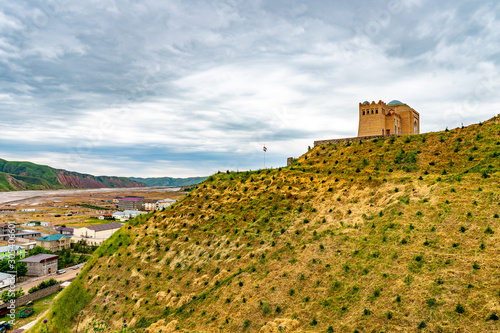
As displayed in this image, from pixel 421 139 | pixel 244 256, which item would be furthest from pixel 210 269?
pixel 421 139

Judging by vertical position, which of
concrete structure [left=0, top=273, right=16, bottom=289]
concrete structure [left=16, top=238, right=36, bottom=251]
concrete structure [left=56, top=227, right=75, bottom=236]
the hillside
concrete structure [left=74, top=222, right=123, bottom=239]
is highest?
the hillside

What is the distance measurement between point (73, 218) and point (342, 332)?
20084cm

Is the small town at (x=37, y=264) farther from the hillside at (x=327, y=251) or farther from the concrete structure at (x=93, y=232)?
the hillside at (x=327, y=251)

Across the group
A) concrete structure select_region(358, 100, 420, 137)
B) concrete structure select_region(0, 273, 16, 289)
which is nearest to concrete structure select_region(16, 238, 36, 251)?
concrete structure select_region(0, 273, 16, 289)

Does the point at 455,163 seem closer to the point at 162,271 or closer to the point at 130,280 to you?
the point at 162,271

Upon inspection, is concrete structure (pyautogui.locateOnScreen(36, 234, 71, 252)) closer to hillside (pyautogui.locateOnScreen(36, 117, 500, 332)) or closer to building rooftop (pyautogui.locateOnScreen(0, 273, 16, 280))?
building rooftop (pyautogui.locateOnScreen(0, 273, 16, 280))

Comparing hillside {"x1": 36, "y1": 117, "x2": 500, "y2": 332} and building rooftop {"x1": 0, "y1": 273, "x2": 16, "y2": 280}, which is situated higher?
hillside {"x1": 36, "y1": 117, "x2": 500, "y2": 332}

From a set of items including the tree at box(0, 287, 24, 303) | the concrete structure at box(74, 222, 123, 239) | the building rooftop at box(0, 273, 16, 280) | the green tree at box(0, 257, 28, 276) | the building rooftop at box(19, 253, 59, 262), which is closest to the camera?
the tree at box(0, 287, 24, 303)

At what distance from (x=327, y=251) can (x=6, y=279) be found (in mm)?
85428

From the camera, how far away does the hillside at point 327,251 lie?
716 inches

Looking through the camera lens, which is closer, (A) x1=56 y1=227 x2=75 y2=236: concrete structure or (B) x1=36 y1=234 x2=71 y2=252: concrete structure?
(B) x1=36 y1=234 x2=71 y2=252: concrete structure

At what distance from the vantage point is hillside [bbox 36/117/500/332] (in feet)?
59.7

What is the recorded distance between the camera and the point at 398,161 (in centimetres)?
3478

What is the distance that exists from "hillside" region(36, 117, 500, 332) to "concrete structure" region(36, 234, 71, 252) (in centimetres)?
8098
